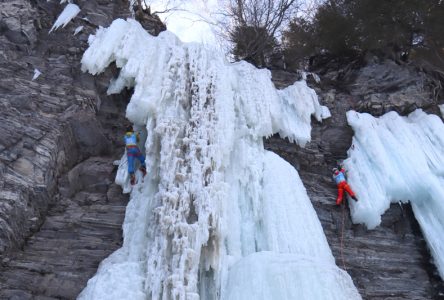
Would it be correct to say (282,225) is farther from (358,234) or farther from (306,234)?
(358,234)

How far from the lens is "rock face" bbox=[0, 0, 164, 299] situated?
6.22m

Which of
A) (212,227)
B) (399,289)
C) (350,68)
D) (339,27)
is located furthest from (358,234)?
(339,27)

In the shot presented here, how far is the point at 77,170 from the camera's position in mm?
7695

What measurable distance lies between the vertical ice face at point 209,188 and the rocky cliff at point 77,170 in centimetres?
40

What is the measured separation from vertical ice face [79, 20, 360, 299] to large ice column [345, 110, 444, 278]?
43.2 inches

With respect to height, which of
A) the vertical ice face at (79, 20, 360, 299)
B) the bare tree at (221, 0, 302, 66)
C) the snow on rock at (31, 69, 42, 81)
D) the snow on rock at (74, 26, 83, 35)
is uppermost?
the bare tree at (221, 0, 302, 66)

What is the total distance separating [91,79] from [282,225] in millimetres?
4645

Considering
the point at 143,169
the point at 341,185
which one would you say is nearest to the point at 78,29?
the point at 143,169

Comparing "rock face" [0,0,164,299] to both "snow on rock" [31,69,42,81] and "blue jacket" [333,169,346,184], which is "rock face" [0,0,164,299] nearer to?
"snow on rock" [31,69,42,81]

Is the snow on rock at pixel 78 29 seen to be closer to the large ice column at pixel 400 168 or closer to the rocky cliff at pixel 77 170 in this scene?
the rocky cliff at pixel 77 170

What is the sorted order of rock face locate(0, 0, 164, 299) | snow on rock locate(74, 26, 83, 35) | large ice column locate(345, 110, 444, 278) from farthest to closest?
snow on rock locate(74, 26, 83, 35)
large ice column locate(345, 110, 444, 278)
rock face locate(0, 0, 164, 299)

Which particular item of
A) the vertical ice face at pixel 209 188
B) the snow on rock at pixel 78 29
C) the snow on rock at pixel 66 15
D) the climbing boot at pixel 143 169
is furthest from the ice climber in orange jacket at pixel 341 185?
the snow on rock at pixel 66 15

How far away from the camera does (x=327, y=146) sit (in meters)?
9.37

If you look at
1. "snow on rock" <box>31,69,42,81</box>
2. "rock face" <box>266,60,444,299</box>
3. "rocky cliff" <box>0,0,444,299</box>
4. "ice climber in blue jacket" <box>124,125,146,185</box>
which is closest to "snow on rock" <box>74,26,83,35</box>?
"rocky cliff" <box>0,0,444,299</box>
